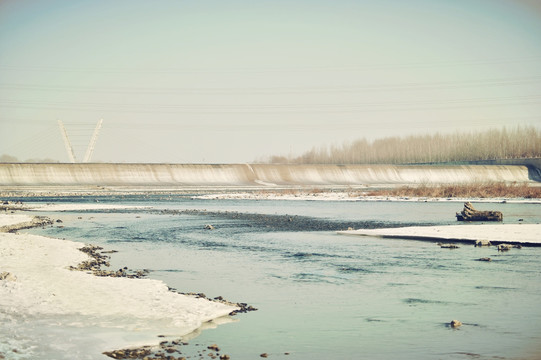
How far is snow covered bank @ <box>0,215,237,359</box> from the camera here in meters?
8.43

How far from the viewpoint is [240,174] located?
292 ft

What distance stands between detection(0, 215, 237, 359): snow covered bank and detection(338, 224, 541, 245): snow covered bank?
11.1 m

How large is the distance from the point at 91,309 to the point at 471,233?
592 inches

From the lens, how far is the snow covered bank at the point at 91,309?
843 centimetres

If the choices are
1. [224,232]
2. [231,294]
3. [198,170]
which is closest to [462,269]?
[231,294]

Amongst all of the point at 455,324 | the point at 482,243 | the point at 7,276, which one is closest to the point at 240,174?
the point at 482,243

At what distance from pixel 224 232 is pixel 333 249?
22.6 ft

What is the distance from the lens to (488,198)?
5041 cm

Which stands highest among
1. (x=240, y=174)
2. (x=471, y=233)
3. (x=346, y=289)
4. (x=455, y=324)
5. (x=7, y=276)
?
(x=240, y=174)

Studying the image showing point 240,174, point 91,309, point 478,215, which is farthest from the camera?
point 240,174

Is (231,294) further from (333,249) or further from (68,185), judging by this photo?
(68,185)

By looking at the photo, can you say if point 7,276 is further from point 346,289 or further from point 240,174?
point 240,174

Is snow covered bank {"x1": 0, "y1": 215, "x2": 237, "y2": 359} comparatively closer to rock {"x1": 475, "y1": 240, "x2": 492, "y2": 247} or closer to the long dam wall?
rock {"x1": 475, "y1": 240, "x2": 492, "y2": 247}

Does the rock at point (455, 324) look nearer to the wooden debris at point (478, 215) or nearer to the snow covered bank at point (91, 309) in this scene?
the snow covered bank at point (91, 309)
